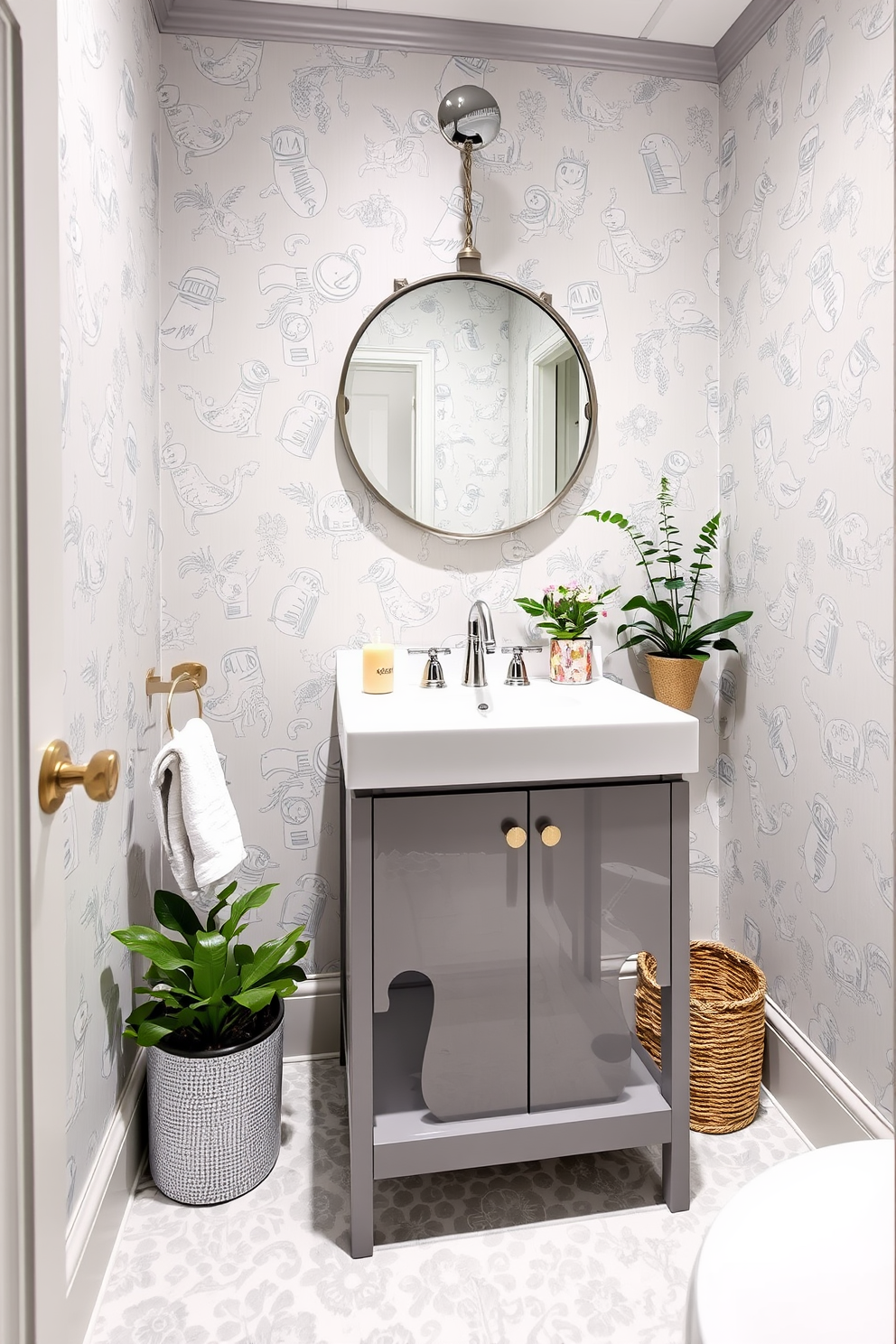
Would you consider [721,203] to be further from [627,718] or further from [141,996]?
[141,996]

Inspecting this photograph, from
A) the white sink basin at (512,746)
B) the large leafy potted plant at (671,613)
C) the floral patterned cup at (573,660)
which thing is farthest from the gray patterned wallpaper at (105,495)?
the large leafy potted plant at (671,613)

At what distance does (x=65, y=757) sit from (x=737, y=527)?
5.39ft

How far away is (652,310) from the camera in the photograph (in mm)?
2025

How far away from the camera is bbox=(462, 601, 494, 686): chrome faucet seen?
1.78 m

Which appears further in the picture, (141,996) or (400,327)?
(400,327)

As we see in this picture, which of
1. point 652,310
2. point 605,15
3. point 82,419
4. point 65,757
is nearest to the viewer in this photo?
point 65,757

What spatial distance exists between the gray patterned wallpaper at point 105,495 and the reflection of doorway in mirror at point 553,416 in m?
0.84

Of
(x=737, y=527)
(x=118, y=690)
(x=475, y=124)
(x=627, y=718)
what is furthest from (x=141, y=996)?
(x=475, y=124)

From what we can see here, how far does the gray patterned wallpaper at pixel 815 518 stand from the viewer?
4.83ft

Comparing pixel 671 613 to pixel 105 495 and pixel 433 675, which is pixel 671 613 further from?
pixel 105 495

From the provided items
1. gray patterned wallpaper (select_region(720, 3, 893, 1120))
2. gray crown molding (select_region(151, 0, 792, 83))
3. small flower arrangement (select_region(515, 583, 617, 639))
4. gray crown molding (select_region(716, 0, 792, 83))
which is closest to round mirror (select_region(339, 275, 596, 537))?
small flower arrangement (select_region(515, 583, 617, 639))

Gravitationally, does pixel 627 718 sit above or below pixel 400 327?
below

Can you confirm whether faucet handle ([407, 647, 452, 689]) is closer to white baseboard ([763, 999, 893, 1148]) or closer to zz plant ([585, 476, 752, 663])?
zz plant ([585, 476, 752, 663])

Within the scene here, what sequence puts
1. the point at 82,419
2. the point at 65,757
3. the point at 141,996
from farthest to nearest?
the point at 141,996 → the point at 82,419 → the point at 65,757
